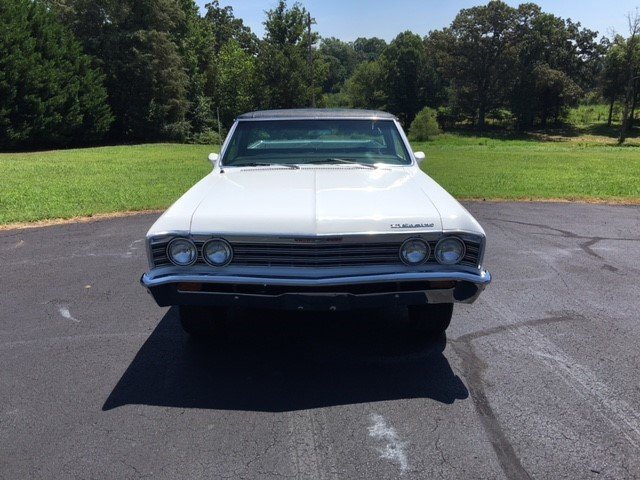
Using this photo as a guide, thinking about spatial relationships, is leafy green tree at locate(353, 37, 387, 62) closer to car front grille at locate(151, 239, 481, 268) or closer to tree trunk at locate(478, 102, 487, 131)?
tree trunk at locate(478, 102, 487, 131)

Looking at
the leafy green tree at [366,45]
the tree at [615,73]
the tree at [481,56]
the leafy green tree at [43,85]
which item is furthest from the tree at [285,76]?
the leafy green tree at [366,45]

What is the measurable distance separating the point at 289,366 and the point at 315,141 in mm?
2222

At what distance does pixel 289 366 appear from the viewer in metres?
3.72

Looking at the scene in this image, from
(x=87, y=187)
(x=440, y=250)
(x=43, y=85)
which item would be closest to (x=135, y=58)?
(x=43, y=85)

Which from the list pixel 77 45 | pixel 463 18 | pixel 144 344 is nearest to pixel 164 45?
pixel 77 45

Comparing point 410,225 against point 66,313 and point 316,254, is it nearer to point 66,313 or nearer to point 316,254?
point 316,254

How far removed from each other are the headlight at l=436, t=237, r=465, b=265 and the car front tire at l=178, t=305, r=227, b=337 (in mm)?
1629

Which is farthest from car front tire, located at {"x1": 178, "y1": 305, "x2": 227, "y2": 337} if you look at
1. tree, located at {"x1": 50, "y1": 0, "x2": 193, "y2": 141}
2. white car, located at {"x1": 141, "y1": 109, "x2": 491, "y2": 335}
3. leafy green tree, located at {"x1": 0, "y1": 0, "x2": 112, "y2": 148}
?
tree, located at {"x1": 50, "y1": 0, "x2": 193, "y2": 141}

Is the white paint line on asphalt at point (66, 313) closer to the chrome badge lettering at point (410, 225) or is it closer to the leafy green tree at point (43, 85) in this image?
the chrome badge lettering at point (410, 225)

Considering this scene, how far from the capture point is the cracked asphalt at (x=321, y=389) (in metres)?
2.71

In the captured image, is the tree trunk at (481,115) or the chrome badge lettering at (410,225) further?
the tree trunk at (481,115)

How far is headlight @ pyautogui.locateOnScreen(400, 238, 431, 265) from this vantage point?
3367 mm

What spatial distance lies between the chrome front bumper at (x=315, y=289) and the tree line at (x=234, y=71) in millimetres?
13246

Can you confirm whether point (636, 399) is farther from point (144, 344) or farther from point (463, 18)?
point (463, 18)
